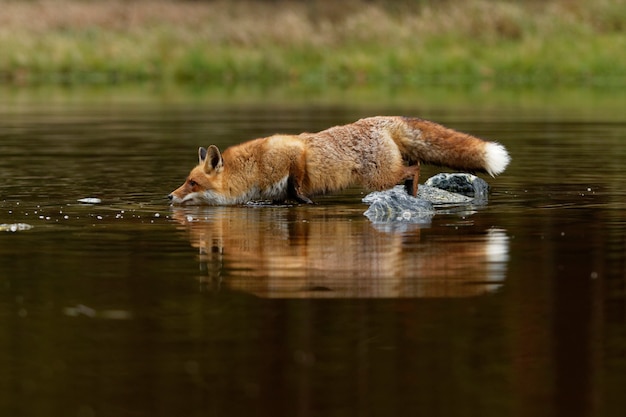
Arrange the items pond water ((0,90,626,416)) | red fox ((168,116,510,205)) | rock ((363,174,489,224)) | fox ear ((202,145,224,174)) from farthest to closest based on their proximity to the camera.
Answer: fox ear ((202,145,224,174))
red fox ((168,116,510,205))
rock ((363,174,489,224))
pond water ((0,90,626,416))

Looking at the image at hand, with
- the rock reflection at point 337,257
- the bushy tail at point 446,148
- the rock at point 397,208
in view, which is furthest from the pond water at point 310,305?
the bushy tail at point 446,148

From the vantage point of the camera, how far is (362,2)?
61406 mm

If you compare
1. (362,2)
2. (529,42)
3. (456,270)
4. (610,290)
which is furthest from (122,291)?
(362,2)

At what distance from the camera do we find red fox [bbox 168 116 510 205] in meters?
13.3

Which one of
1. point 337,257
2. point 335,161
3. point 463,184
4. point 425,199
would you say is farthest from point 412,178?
point 337,257

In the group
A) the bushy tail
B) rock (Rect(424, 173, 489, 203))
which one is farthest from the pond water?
the bushy tail

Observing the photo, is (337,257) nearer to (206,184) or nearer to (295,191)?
(295,191)

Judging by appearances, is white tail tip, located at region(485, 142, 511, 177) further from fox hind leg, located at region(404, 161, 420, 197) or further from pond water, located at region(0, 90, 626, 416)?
fox hind leg, located at region(404, 161, 420, 197)

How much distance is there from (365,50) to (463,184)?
33417 mm

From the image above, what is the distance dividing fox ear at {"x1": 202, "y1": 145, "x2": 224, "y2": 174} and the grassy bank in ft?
97.8

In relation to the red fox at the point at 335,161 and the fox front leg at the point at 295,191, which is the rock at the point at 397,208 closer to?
the red fox at the point at 335,161

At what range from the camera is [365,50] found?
47281 millimetres

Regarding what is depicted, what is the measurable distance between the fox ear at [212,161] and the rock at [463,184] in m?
2.36

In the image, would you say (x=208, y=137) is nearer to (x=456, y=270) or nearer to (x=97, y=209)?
(x=97, y=209)
